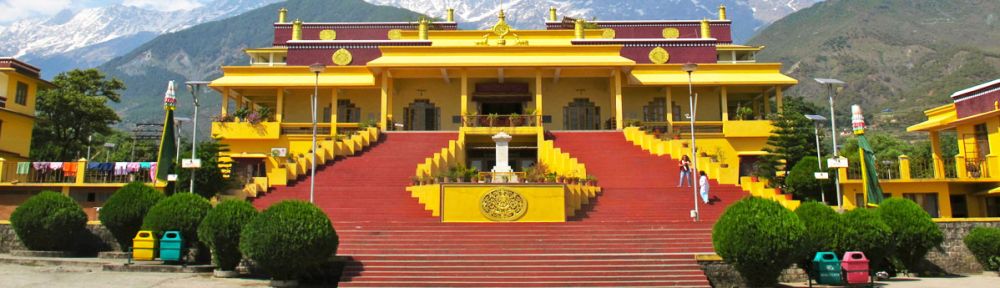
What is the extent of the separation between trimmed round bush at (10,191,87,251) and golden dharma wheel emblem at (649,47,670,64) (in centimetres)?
2821

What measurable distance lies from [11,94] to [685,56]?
32.5 metres

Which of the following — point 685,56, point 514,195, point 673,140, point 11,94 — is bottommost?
point 514,195

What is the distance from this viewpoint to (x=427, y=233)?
60.4 feet

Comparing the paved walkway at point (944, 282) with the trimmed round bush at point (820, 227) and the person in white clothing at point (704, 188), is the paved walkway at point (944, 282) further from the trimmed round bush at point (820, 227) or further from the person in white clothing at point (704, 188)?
the person in white clothing at point (704, 188)

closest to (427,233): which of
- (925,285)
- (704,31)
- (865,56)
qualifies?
(925,285)

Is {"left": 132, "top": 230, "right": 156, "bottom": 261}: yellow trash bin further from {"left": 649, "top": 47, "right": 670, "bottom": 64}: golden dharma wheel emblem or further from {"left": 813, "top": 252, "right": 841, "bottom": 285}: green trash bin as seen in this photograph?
{"left": 649, "top": 47, "right": 670, "bottom": 64}: golden dharma wheel emblem

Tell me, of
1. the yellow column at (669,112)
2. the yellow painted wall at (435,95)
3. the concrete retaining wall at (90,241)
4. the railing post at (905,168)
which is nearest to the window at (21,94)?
the concrete retaining wall at (90,241)

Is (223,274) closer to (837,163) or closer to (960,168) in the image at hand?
(837,163)

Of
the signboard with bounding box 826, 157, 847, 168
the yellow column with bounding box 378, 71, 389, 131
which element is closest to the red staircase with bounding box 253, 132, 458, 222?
the yellow column with bounding box 378, 71, 389, 131

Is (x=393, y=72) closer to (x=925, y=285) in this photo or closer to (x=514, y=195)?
(x=514, y=195)

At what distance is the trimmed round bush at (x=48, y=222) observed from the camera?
19750 mm

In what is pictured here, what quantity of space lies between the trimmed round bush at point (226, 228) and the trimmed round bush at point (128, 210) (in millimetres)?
4274

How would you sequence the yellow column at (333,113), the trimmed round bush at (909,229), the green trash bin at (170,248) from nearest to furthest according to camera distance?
the green trash bin at (170,248)
the trimmed round bush at (909,229)
the yellow column at (333,113)

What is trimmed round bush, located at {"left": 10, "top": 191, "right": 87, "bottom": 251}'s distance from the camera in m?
19.8
